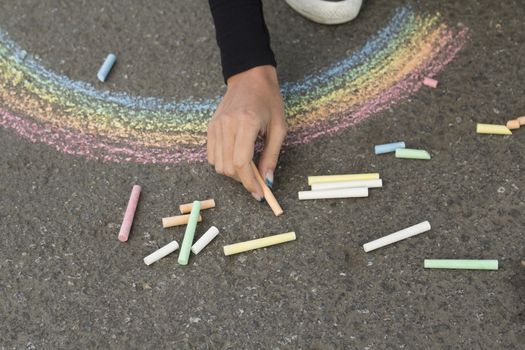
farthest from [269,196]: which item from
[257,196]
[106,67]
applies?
[106,67]

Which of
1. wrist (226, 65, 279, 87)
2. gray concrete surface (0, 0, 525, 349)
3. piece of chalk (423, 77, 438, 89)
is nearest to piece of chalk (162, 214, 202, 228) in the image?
gray concrete surface (0, 0, 525, 349)

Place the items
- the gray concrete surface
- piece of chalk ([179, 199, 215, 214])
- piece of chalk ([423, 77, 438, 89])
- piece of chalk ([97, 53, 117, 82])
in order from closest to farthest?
the gray concrete surface
piece of chalk ([179, 199, 215, 214])
piece of chalk ([423, 77, 438, 89])
piece of chalk ([97, 53, 117, 82])

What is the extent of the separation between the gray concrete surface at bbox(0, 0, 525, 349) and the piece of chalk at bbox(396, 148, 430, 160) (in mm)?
30

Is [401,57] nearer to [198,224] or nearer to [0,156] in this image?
[198,224]

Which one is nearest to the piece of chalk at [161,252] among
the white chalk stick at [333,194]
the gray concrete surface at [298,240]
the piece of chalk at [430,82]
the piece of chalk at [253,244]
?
the gray concrete surface at [298,240]

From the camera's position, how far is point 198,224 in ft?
6.11

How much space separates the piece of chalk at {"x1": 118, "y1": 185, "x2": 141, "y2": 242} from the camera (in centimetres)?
183

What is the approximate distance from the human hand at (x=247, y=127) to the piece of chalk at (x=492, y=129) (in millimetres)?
602

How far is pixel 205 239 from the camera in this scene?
5.95 feet

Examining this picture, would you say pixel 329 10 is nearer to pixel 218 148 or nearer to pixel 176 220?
pixel 218 148

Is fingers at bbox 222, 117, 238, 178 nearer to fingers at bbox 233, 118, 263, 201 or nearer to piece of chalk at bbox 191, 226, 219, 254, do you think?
fingers at bbox 233, 118, 263, 201

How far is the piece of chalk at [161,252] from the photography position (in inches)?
70.5

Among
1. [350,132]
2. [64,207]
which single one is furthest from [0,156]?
[350,132]

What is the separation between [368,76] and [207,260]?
86 centimetres
